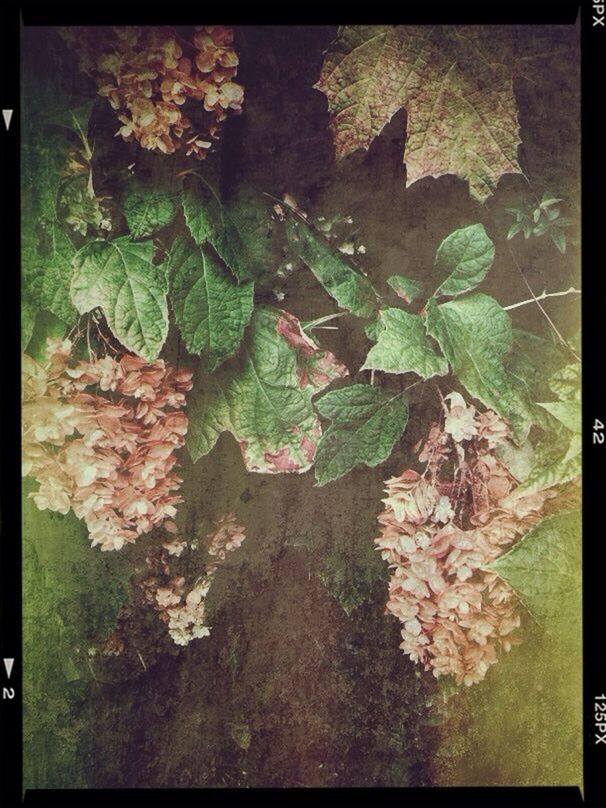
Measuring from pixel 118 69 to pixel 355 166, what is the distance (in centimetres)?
51

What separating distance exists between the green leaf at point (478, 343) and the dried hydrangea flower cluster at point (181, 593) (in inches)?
23.4

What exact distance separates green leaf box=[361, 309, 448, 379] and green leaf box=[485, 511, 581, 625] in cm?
39

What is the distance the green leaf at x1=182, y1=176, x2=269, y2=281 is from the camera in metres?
1.66

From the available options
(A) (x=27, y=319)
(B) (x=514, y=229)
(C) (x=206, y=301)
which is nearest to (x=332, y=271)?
(C) (x=206, y=301)

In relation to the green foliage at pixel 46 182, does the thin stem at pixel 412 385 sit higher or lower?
lower

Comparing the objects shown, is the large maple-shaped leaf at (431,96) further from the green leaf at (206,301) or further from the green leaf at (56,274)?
the green leaf at (56,274)

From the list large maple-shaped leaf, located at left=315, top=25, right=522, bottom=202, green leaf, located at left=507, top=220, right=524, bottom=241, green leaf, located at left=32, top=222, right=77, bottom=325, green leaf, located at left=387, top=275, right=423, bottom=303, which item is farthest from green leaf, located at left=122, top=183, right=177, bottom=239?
green leaf, located at left=507, top=220, right=524, bottom=241

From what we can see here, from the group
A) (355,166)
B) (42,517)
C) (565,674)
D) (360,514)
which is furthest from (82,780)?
(355,166)

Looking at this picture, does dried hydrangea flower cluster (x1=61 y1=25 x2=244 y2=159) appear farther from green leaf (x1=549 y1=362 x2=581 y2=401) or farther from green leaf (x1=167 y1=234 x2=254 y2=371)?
green leaf (x1=549 y1=362 x2=581 y2=401)

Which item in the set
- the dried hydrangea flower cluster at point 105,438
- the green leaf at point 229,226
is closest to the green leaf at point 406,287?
the green leaf at point 229,226

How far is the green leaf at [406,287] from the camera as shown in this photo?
167 centimetres

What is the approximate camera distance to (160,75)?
165 cm

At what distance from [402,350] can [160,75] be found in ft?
2.41

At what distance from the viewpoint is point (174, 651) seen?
1.68 meters
